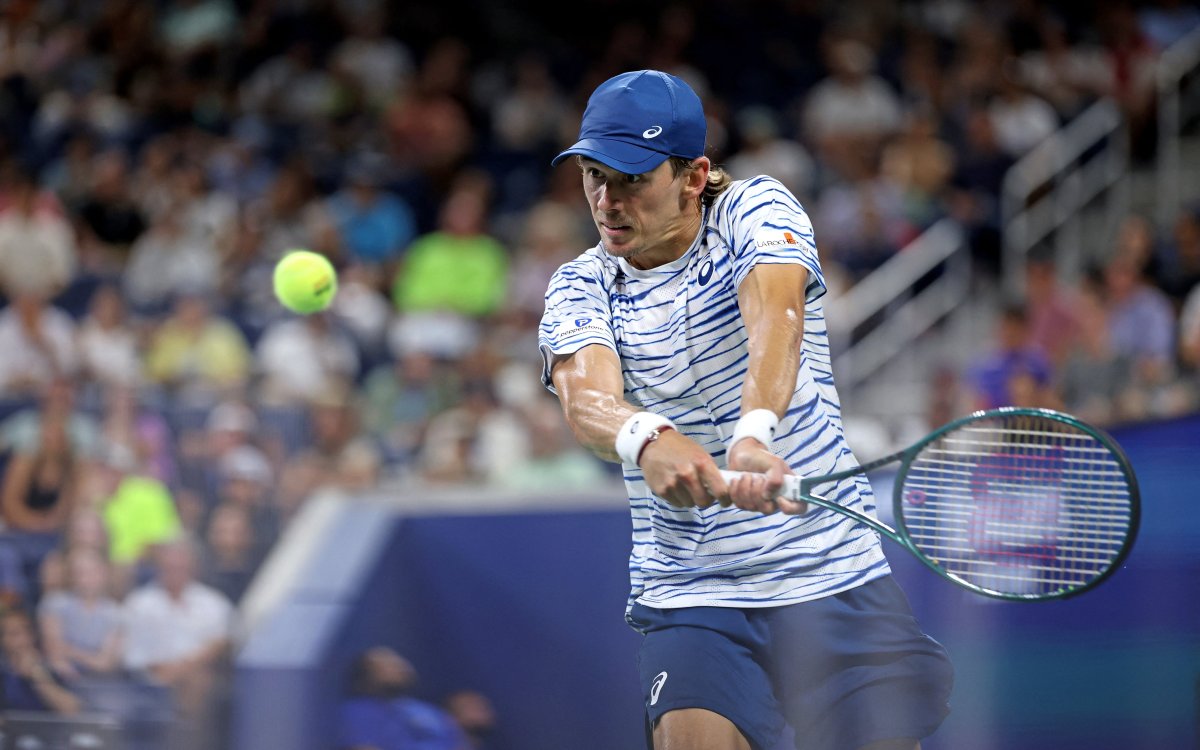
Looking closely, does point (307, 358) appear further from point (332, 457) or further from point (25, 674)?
point (25, 674)

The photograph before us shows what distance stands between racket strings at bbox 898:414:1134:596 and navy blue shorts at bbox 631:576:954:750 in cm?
22

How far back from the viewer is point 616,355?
130 inches

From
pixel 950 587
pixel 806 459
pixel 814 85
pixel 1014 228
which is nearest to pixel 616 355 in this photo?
pixel 806 459

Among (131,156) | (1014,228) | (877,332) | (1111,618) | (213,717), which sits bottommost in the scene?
(213,717)

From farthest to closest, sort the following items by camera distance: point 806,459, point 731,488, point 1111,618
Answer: point 1111,618
point 806,459
point 731,488

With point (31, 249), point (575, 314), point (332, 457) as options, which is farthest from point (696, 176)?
point (31, 249)

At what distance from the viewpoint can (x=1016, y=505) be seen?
3721 mm

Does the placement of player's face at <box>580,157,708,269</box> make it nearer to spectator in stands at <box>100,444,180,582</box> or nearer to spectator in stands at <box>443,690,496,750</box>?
spectator in stands at <box>443,690,496,750</box>

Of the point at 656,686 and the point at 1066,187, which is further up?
the point at 1066,187

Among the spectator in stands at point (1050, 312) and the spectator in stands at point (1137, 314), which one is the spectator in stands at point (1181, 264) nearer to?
the spectator in stands at point (1137, 314)

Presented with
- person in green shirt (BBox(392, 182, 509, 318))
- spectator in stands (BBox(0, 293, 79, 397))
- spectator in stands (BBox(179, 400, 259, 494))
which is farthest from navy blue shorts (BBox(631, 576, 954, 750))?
spectator in stands (BBox(0, 293, 79, 397))

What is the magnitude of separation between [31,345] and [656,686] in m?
7.07

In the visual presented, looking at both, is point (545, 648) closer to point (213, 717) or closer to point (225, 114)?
point (213, 717)

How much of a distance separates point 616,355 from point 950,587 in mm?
2448
